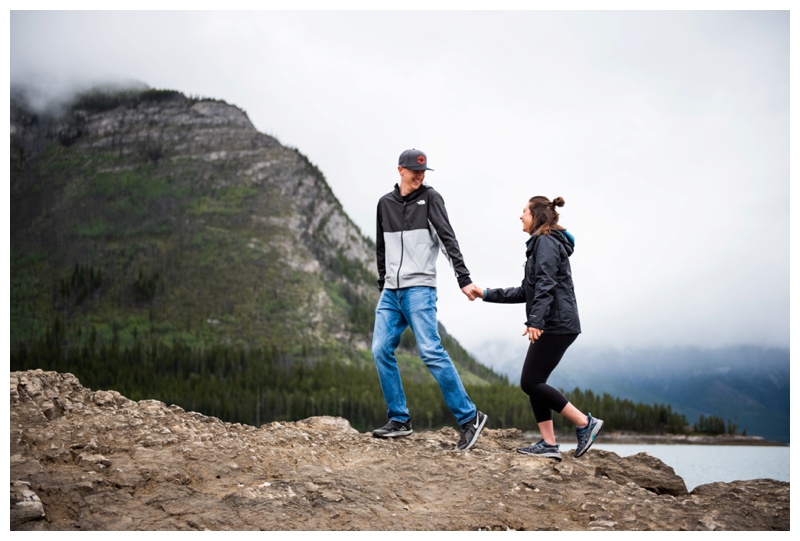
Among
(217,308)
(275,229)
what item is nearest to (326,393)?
(217,308)

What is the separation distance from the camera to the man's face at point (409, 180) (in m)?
6.65

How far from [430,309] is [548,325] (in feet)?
3.57

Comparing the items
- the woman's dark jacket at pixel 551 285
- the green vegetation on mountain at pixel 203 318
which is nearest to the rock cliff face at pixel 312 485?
the woman's dark jacket at pixel 551 285

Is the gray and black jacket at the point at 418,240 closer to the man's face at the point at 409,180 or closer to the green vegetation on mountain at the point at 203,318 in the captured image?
the man's face at the point at 409,180

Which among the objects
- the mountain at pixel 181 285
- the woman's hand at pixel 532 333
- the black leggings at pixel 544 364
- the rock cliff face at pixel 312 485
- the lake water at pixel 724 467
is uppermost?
the mountain at pixel 181 285

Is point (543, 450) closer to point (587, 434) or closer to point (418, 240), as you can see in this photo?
point (587, 434)

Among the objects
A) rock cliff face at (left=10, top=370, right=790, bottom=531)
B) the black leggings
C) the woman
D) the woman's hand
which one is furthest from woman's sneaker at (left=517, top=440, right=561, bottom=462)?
the woman's hand

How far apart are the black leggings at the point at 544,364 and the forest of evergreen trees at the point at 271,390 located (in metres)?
79.4

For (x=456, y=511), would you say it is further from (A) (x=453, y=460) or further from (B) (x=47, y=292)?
(B) (x=47, y=292)

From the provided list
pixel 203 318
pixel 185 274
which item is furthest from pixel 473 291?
pixel 185 274

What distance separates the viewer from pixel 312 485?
538cm

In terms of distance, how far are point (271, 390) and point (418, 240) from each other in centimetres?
11620

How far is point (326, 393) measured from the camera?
116500 mm

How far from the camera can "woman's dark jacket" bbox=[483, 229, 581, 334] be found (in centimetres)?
598
